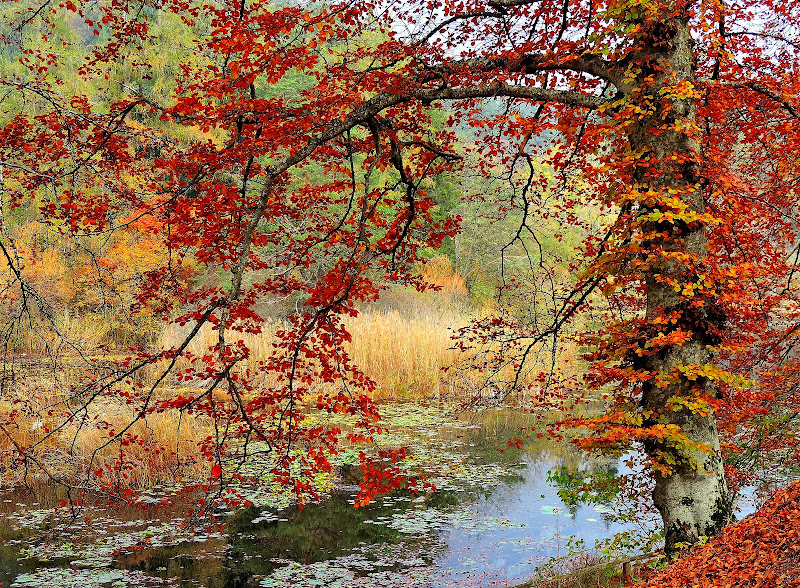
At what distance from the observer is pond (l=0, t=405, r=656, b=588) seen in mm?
5387

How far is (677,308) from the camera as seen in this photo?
12.9ft

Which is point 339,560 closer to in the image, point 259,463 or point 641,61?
point 259,463

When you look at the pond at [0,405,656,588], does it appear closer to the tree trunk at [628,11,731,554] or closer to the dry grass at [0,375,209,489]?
the dry grass at [0,375,209,489]

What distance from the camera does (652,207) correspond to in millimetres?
3914

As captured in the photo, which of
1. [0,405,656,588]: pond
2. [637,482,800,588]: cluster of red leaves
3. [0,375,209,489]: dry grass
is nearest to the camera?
[637,482,800,588]: cluster of red leaves

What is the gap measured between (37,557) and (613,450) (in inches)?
195

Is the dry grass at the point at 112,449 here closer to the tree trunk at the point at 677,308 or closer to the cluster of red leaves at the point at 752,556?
the tree trunk at the point at 677,308

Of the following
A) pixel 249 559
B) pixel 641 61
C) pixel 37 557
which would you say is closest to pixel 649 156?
pixel 641 61

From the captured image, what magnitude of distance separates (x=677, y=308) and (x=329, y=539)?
410 cm

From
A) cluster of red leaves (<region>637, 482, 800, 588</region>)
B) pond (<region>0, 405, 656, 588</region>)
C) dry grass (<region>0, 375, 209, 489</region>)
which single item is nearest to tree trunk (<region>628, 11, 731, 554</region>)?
cluster of red leaves (<region>637, 482, 800, 588</region>)

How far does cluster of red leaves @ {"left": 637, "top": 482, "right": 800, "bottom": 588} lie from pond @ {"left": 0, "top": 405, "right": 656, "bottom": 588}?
1098 millimetres

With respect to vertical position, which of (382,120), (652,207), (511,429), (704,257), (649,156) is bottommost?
(511,429)

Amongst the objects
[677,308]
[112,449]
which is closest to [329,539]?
[112,449]

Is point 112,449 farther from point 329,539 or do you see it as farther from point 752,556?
point 752,556
